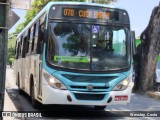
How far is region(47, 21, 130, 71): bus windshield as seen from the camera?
1089 centimetres

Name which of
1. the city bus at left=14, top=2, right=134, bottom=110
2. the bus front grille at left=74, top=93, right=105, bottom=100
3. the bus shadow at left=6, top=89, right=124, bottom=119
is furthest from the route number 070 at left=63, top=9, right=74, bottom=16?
the bus shadow at left=6, top=89, right=124, bottom=119

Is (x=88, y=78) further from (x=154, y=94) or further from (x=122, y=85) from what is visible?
(x=154, y=94)

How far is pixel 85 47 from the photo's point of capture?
11047mm

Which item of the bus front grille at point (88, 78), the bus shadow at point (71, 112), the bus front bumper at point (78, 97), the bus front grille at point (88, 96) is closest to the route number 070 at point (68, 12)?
the bus front grille at point (88, 78)

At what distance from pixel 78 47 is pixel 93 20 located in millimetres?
883

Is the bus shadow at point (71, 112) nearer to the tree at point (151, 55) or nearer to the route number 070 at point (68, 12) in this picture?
the route number 070 at point (68, 12)

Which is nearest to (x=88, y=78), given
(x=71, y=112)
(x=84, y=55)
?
(x=84, y=55)

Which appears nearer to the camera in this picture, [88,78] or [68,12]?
[88,78]

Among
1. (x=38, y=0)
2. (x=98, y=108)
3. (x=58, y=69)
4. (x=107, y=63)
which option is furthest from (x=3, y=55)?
(x=38, y=0)

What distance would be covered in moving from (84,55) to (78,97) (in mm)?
1096

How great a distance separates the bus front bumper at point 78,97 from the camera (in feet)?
35.1

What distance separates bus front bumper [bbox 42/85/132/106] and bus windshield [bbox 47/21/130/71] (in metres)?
0.64

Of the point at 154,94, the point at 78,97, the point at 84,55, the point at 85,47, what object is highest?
the point at 85,47

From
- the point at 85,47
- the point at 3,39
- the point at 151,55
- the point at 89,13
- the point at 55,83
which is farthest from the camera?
the point at 151,55
